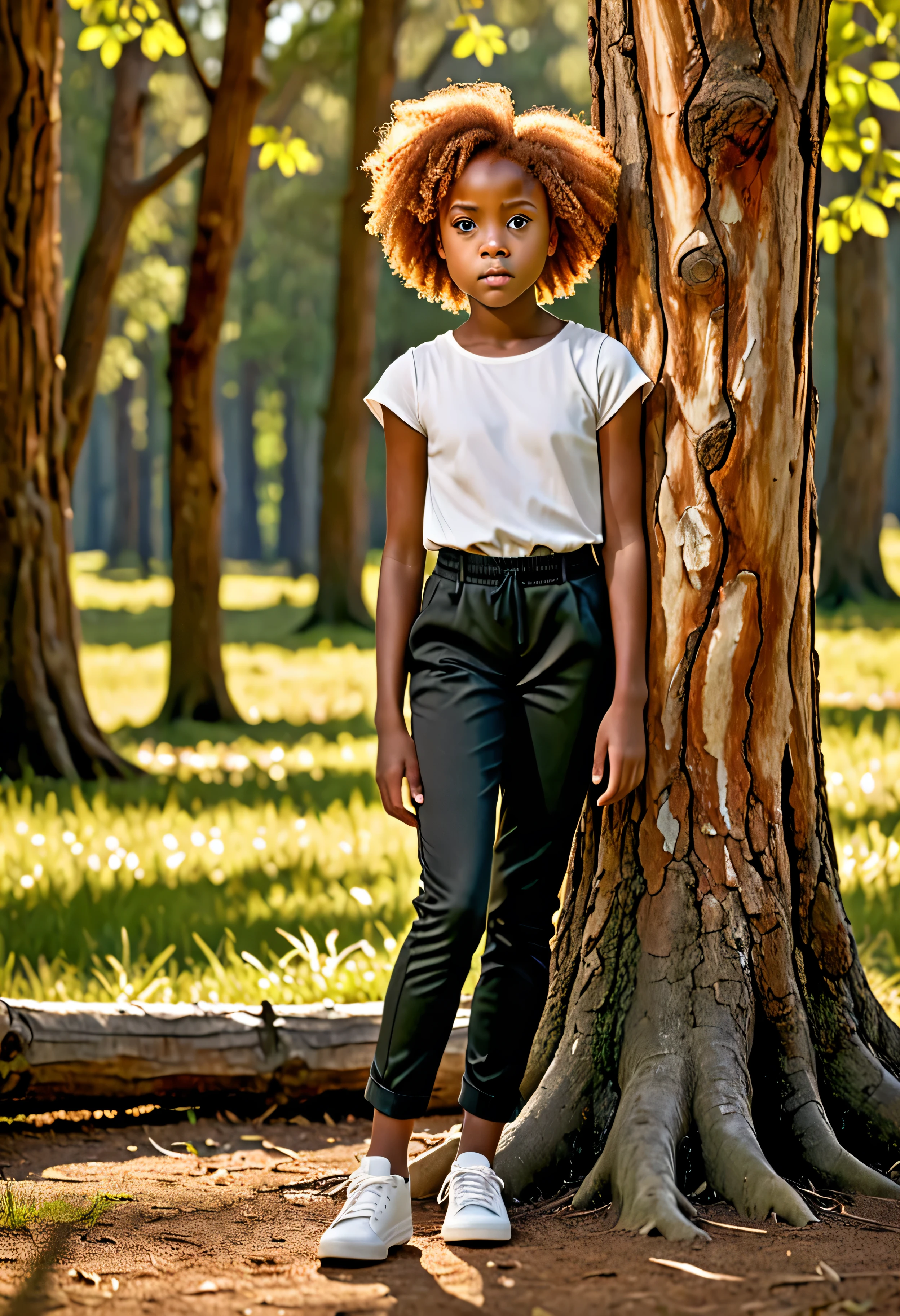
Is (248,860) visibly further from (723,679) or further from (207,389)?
(207,389)

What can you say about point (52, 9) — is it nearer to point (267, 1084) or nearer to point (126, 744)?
point (126, 744)

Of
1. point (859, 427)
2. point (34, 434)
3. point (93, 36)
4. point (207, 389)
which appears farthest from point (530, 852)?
point (859, 427)

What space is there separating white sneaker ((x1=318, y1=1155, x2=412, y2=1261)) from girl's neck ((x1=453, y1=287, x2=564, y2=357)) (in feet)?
5.76

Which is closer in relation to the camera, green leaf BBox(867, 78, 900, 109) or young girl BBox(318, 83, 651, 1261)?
young girl BBox(318, 83, 651, 1261)

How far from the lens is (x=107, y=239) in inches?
383

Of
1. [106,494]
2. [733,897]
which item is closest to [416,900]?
[733,897]

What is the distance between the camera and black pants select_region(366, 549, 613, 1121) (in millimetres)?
2867

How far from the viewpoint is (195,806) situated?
7.17m

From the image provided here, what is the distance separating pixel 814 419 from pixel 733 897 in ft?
3.71

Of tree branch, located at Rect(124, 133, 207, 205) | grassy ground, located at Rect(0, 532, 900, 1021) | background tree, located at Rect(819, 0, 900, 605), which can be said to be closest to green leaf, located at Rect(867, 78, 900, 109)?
grassy ground, located at Rect(0, 532, 900, 1021)

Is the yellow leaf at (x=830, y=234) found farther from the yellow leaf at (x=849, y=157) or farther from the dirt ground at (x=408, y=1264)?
the dirt ground at (x=408, y=1264)

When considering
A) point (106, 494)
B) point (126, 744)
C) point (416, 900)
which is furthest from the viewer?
point (106, 494)

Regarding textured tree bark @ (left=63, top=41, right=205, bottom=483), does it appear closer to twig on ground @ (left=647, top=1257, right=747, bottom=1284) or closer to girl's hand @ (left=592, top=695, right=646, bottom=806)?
girl's hand @ (left=592, top=695, right=646, bottom=806)

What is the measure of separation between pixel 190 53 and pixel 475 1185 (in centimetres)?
844
